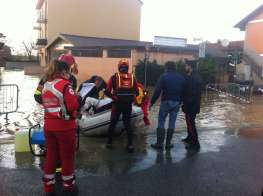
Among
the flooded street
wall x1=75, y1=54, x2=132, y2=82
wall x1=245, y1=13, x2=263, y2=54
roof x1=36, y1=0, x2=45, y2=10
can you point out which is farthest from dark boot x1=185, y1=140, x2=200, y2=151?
roof x1=36, y1=0, x2=45, y2=10

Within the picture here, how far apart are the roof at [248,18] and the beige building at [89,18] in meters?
16.9

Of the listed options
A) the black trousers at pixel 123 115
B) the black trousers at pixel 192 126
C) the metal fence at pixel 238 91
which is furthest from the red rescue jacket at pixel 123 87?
the metal fence at pixel 238 91

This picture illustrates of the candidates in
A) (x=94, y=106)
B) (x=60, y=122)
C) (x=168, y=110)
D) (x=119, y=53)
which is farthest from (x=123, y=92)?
(x=119, y=53)

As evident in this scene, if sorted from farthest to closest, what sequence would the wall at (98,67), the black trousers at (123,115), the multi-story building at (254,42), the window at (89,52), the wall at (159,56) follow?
1. the window at (89,52)
2. the multi-story building at (254,42)
3. the wall at (98,67)
4. the wall at (159,56)
5. the black trousers at (123,115)

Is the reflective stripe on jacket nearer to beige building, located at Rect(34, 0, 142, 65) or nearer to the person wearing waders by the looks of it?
the person wearing waders

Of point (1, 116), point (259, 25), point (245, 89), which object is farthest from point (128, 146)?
point (259, 25)

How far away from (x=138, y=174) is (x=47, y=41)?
4056 cm

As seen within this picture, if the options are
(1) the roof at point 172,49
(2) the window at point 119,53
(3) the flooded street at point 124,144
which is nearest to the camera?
(3) the flooded street at point 124,144

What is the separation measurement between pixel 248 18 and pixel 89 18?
19.8 metres

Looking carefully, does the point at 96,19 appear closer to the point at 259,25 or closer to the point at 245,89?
the point at 259,25

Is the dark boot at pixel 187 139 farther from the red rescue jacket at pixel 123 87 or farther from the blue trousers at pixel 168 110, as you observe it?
the red rescue jacket at pixel 123 87

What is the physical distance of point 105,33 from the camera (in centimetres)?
4438

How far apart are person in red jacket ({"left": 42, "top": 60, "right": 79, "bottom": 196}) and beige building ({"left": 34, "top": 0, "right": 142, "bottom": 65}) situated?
1543 inches

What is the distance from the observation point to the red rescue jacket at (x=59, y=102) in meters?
4.79
